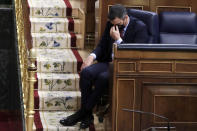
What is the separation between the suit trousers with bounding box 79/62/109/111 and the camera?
5.12m

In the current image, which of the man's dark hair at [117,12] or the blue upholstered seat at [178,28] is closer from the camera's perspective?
the man's dark hair at [117,12]

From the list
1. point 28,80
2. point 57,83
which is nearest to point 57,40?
point 57,83

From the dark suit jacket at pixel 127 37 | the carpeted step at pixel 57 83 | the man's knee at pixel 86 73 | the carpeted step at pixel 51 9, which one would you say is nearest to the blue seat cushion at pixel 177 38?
the dark suit jacket at pixel 127 37

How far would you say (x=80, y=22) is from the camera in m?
6.41

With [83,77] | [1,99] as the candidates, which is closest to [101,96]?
[83,77]

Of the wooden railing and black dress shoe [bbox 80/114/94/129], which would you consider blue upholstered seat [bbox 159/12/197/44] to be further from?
the wooden railing

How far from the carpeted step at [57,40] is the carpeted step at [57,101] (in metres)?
0.75

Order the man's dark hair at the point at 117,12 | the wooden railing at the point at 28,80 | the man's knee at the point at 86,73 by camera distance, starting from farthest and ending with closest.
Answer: the man's knee at the point at 86,73
the man's dark hair at the point at 117,12
the wooden railing at the point at 28,80

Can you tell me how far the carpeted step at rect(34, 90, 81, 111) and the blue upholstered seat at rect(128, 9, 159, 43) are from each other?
85 centimetres

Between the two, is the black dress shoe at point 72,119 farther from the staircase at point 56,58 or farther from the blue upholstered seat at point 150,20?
the blue upholstered seat at point 150,20

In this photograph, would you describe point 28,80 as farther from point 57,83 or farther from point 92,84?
point 57,83

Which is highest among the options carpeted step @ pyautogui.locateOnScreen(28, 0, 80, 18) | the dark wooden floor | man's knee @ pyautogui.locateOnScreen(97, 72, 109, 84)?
carpeted step @ pyautogui.locateOnScreen(28, 0, 80, 18)

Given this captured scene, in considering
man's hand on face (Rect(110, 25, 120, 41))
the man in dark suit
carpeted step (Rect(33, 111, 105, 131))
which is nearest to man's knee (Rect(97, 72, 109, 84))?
the man in dark suit

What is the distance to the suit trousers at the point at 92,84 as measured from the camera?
16.8ft
